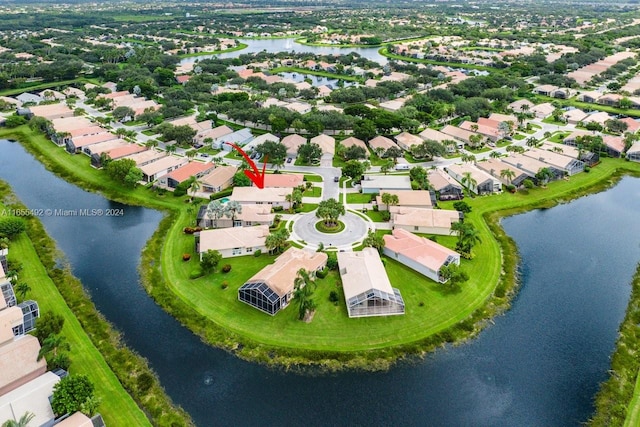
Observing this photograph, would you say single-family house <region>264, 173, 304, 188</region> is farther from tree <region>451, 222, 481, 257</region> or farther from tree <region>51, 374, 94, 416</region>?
tree <region>51, 374, 94, 416</region>

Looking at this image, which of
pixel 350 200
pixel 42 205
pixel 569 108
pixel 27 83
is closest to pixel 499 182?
pixel 350 200

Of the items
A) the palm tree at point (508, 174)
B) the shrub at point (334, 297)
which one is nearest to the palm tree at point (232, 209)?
the shrub at point (334, 297)

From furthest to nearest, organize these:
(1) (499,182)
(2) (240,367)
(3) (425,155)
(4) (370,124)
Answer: (4) (370,124)
(3) (425,155)
(1) (499,182)
(2) (240,367)

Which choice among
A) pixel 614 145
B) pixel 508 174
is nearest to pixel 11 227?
pixel 508 174

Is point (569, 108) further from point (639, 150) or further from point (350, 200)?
point (350, 200)

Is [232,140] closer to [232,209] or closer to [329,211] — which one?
[232,209]

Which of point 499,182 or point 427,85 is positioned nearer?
point 499,182
